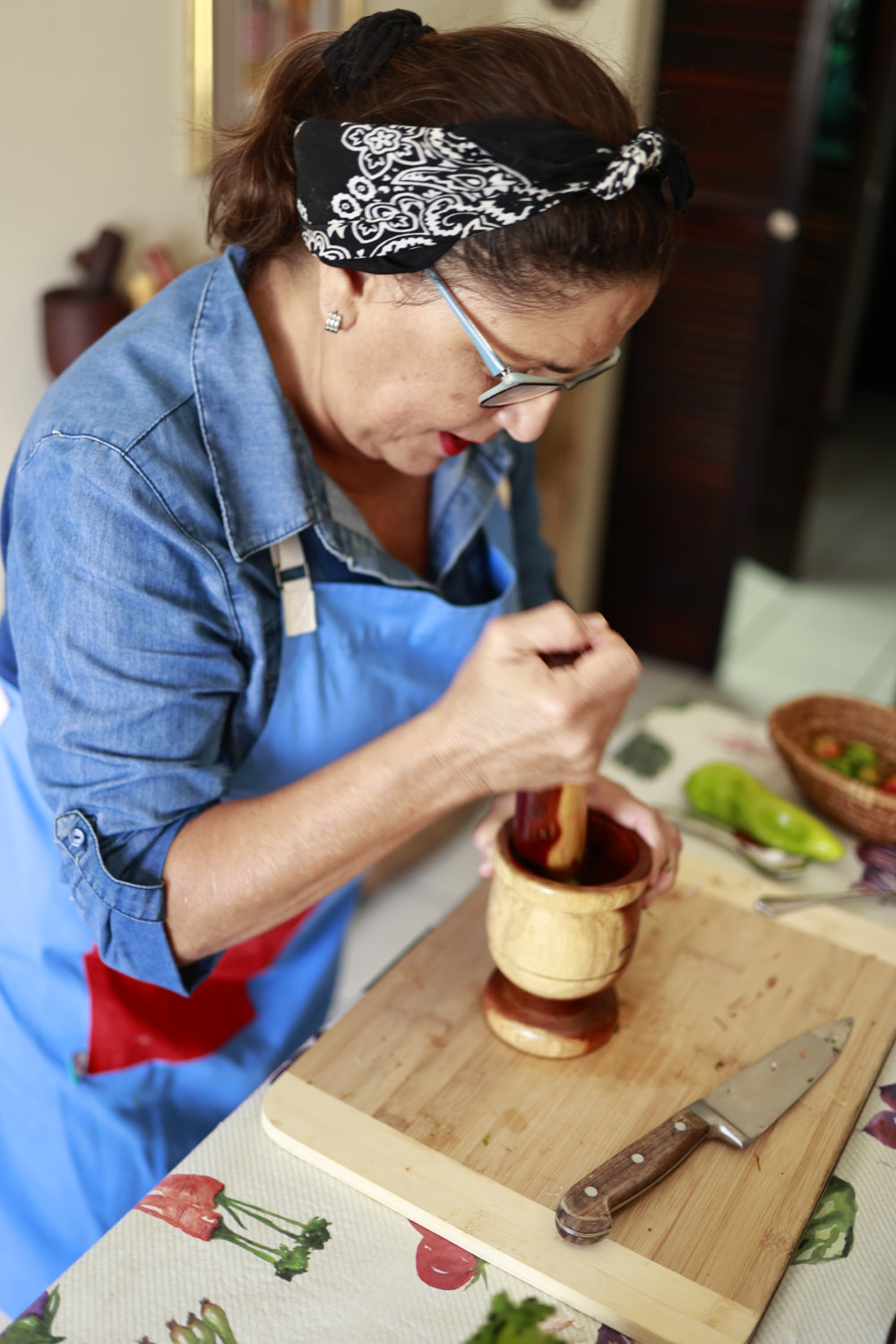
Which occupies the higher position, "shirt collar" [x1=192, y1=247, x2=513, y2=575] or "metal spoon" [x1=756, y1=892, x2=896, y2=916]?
"shirt collar" [x1=192, y1=247, x2=513, y2=575]

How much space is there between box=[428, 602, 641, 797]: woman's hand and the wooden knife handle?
0.89 feet

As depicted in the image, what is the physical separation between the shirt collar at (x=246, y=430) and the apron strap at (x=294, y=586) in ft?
0.08

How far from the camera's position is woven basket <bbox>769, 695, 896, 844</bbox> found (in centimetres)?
120

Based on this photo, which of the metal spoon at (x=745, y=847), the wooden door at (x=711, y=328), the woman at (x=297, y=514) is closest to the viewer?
the woman at (x=297, y=514)

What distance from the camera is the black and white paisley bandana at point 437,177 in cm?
76

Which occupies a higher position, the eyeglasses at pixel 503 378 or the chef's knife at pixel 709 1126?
the eyeglasses at pixel 503 378

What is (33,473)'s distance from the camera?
845 millimetres

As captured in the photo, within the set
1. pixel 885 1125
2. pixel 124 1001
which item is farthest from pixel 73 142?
pixel 885 1125

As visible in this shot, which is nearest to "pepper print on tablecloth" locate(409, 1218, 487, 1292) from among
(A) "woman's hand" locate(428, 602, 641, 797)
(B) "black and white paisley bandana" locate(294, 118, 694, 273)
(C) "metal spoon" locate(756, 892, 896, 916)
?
(A) "woman's hand" locate(428, 602, 641, 797)

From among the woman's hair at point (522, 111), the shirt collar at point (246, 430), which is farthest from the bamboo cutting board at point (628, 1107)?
the woman's hair at point (522, 111)

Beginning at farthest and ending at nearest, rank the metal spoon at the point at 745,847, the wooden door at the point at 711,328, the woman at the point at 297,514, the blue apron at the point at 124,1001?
the wooden door at the point at 711,328 < the metal spoon at the point at 745,847 < the blue apron at the point at 124,1001 < the woman at the point at 297,514

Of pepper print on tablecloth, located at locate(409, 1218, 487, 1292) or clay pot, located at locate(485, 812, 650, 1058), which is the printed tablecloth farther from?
clay pot, located at locate(485, 812, 650, 1058)

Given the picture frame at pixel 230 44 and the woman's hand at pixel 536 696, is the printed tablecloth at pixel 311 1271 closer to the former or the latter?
the woman's hand at pixel 536 696

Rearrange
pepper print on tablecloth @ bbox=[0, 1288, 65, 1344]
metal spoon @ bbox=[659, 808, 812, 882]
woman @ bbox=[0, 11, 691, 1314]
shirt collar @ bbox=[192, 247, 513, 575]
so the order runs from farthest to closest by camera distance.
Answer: metal spoon @ bbox=[659, 808, 812, 882] < shirt collar @ bbox=[192, 247, 513, 575] < woman @ bbox=[0, 11, 691, 1314] < pepper print on tablecloth @ bbox=[0, 1288, 65, 1344]
